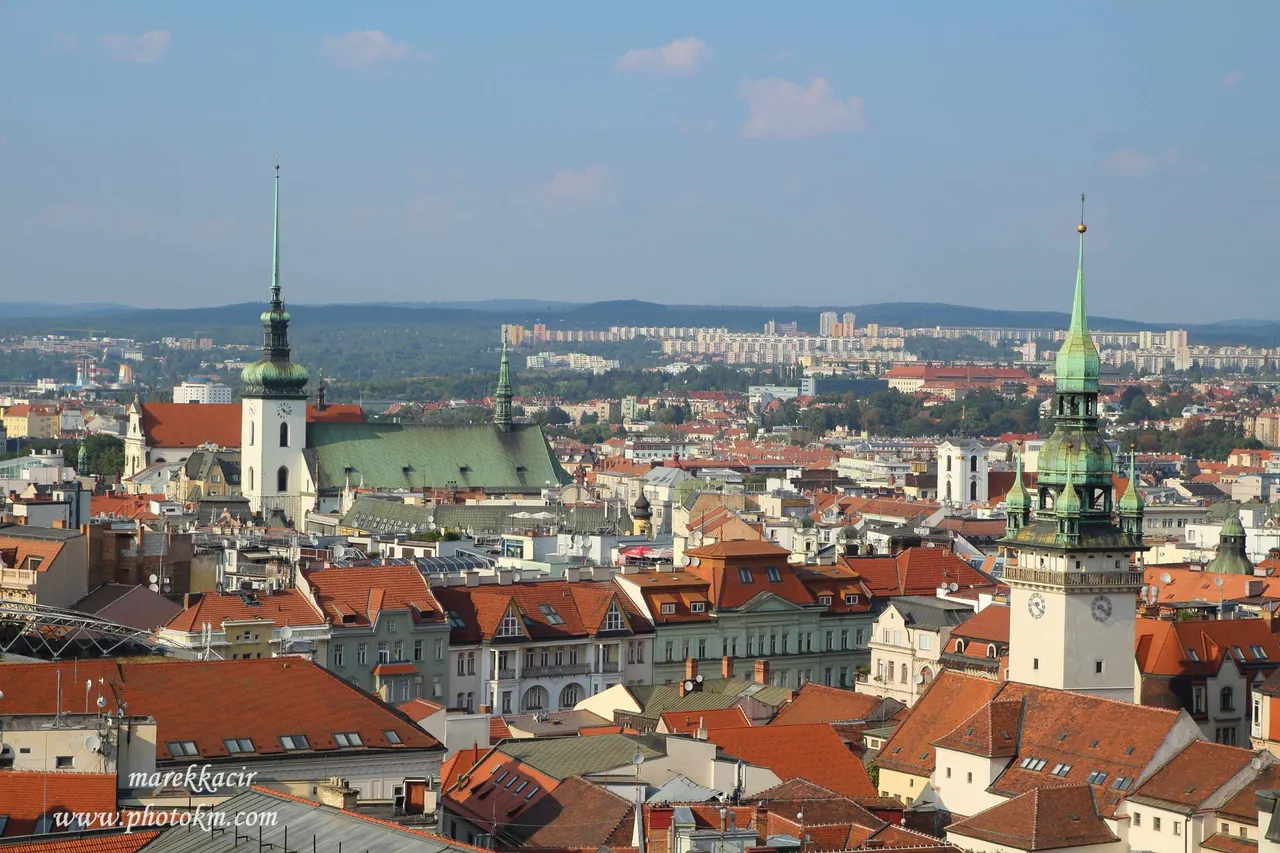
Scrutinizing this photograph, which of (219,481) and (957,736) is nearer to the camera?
(957,736)

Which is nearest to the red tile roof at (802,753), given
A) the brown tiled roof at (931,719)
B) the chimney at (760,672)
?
the brown tiled roof at (931,719)

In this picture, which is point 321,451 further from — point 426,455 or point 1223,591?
point 1223,591

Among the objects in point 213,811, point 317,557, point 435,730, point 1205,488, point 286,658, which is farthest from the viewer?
point 1205,488

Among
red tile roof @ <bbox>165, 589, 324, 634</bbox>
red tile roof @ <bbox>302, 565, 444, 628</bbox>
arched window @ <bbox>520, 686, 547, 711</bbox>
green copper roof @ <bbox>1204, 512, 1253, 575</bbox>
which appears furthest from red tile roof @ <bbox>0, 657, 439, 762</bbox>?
green copper roof @ <bbox>1204, 512, 1253, 575</bbox>

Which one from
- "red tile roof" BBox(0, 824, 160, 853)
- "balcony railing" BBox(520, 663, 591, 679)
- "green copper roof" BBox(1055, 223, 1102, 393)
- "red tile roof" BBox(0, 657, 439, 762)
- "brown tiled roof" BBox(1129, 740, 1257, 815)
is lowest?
"balcony railing" BBox(520, 663, 591, 679)

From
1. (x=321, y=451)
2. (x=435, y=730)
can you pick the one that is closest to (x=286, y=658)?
(x=435, y=730)

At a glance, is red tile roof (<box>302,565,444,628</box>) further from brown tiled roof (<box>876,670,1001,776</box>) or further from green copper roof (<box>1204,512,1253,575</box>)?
green copper roof (<box>1204,512,1253,575</box>)
